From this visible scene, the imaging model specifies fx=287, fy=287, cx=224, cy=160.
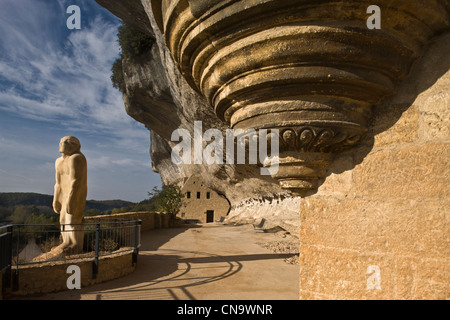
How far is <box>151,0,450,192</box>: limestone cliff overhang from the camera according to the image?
1.32 meters

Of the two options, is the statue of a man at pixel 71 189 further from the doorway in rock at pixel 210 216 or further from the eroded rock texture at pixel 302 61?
the doorway in rock at pixel 210 216

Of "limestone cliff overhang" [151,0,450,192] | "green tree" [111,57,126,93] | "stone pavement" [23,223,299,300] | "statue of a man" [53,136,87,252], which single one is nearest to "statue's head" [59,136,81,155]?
"statue of a man" [53,136,87,252]

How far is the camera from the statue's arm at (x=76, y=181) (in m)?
6.47

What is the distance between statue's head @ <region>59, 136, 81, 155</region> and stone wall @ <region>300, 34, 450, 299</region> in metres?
6.47

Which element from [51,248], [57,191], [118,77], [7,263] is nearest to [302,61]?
[7,263]

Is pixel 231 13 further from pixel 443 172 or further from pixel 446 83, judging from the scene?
pixel 443 172

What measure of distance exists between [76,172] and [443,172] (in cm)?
684

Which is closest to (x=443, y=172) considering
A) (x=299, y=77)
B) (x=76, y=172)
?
(x=299, y=77)

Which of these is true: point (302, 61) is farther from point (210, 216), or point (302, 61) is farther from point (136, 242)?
point (210, 216)

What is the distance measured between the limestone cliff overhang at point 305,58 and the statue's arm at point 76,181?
5848 millimetres

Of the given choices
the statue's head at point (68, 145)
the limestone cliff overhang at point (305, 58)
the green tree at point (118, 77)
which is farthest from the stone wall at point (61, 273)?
the green tree at point (118, 77)

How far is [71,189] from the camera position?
21.3 feet

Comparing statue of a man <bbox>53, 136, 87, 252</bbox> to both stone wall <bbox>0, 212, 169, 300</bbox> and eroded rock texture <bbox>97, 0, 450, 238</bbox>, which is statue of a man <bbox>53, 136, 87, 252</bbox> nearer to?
stone wall <bbox>0, 212, 169, 300</bbox>

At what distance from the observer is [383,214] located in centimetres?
149
